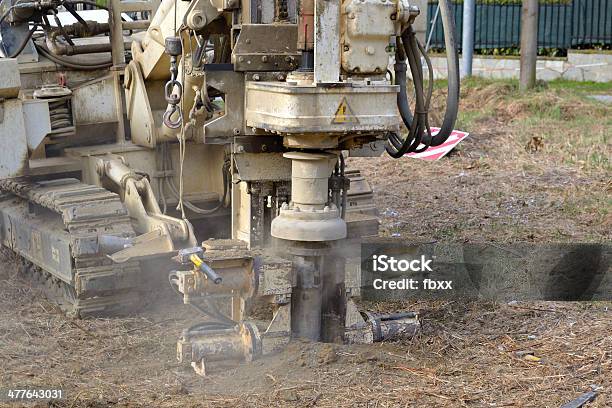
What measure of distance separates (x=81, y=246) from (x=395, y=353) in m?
2.24

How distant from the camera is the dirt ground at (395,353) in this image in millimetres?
5770

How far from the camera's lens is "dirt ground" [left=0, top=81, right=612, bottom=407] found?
18.9 feet

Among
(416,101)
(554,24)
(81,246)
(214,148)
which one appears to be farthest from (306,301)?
(554,24)

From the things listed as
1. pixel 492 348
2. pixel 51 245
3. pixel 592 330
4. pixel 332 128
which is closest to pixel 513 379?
pixel 492 348

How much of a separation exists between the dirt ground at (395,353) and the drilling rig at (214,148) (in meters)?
0.21

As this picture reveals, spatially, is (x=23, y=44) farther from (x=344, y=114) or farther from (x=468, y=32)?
(x=468, y=32)

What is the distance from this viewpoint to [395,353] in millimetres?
6426

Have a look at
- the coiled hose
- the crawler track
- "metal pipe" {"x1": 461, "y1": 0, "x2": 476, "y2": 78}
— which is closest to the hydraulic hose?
the coiled hose

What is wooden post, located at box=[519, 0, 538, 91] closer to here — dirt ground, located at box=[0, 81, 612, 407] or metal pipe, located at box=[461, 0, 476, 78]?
metal pipe, located at box=[461, 0, 476, 78]

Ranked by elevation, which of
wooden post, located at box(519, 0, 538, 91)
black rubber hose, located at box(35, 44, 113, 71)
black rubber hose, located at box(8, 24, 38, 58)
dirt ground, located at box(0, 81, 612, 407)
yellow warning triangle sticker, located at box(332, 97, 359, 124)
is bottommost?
dirt ground, located at box(0, 81, 612, 407)

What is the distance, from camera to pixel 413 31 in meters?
6.45

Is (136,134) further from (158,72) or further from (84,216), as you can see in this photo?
(84,216)

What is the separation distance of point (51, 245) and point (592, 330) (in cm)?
366

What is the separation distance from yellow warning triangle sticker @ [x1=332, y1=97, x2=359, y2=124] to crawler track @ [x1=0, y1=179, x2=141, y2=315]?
219 centimetres
